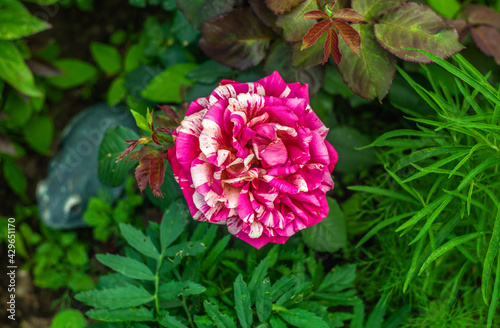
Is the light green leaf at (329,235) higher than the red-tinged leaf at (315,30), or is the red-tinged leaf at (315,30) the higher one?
the red-tinged leaf at (315,30)

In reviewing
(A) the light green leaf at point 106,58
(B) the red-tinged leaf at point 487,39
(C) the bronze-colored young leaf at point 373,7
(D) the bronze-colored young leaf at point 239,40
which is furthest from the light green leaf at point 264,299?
(A) the light green leaf at point 106,58

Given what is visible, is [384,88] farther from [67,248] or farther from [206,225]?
[67,248]

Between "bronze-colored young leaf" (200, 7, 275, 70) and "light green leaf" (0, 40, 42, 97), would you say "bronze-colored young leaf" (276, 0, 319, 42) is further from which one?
"light green leaf" (0, 40, 42, 97)

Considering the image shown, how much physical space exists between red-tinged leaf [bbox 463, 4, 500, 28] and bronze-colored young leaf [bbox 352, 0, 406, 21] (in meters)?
0.31

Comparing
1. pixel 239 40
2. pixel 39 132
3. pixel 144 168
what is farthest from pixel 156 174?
pixel 39 132

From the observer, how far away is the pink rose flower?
25.7 inches

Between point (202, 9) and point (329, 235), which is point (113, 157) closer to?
point (202, 9)

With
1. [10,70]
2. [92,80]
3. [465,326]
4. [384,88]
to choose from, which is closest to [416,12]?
[384,88]

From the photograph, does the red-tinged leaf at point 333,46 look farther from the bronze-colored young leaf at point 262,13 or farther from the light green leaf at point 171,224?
the light green leaf at point 171,224

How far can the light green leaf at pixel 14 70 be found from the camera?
1.18 meters

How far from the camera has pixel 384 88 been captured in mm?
835

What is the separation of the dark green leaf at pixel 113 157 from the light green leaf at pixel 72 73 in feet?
2.22


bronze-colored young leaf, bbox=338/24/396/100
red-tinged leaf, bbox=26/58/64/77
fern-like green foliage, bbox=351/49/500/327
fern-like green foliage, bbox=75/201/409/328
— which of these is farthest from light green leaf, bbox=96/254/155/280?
red-tinged leaf, bbox=26/58/64/77

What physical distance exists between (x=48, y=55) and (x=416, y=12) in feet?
4.16
